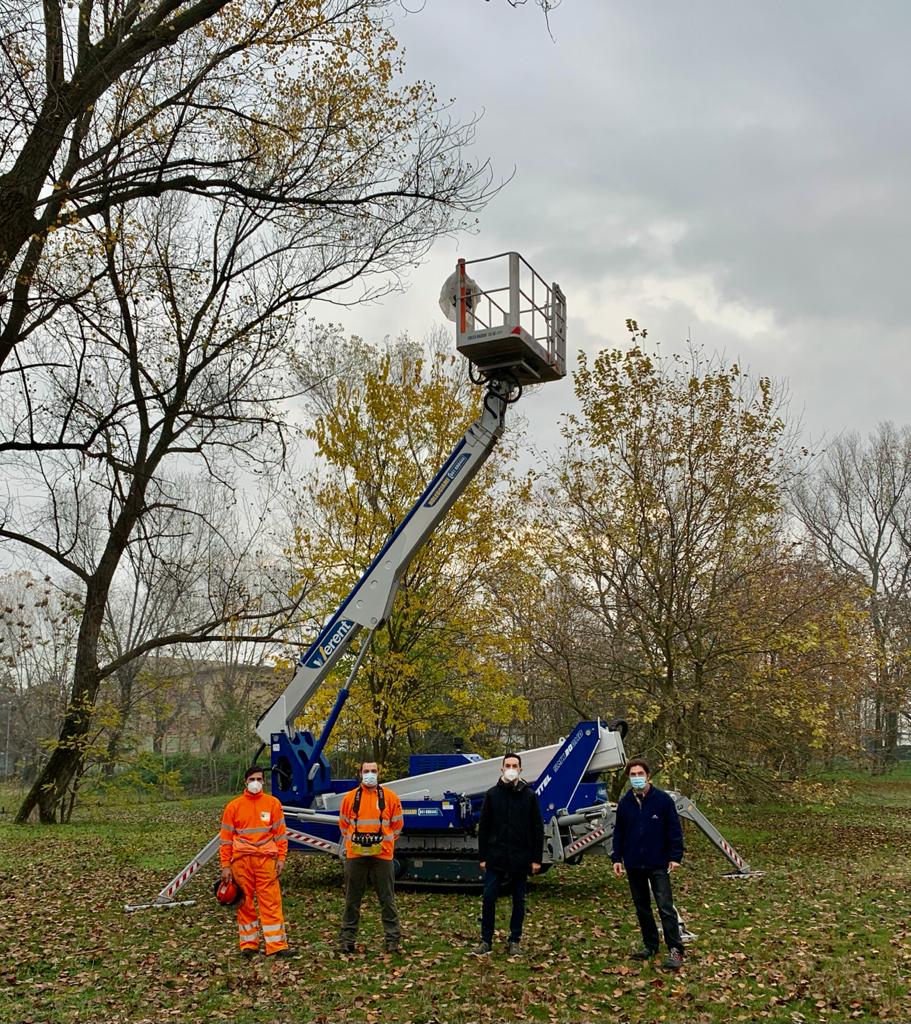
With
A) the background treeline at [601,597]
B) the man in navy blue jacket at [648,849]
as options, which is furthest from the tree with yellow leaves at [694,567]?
the man in navy blue jacket at [648,849]

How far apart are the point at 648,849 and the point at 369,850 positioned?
2612 millimetres

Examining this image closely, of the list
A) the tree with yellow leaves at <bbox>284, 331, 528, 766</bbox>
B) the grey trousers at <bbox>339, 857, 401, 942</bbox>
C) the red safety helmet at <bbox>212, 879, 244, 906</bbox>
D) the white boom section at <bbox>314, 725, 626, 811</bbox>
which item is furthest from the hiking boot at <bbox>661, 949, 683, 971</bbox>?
the tree with yellow leaves at <bbox>284, 331, 528, 766</bbox>

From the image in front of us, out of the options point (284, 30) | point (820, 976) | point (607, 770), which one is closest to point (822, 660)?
point (607, 770)

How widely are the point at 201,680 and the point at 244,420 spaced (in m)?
41.9

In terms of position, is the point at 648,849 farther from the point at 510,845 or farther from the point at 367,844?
the point at 367,844

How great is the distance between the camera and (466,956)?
7.90 m

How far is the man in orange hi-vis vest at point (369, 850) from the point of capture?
329 inches

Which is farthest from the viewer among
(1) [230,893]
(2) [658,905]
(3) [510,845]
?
(1) [230,893]

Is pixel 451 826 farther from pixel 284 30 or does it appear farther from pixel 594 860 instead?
pixel 284 30

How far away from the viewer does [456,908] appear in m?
10.4

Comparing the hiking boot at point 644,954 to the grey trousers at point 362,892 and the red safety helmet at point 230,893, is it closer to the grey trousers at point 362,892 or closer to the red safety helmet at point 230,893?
the grey trousers at point 362,892

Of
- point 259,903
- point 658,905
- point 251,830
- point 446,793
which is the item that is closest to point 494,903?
point 658,905

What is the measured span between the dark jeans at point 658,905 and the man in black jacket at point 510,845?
899mm

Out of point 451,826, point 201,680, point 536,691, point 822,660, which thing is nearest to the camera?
point 451,826
